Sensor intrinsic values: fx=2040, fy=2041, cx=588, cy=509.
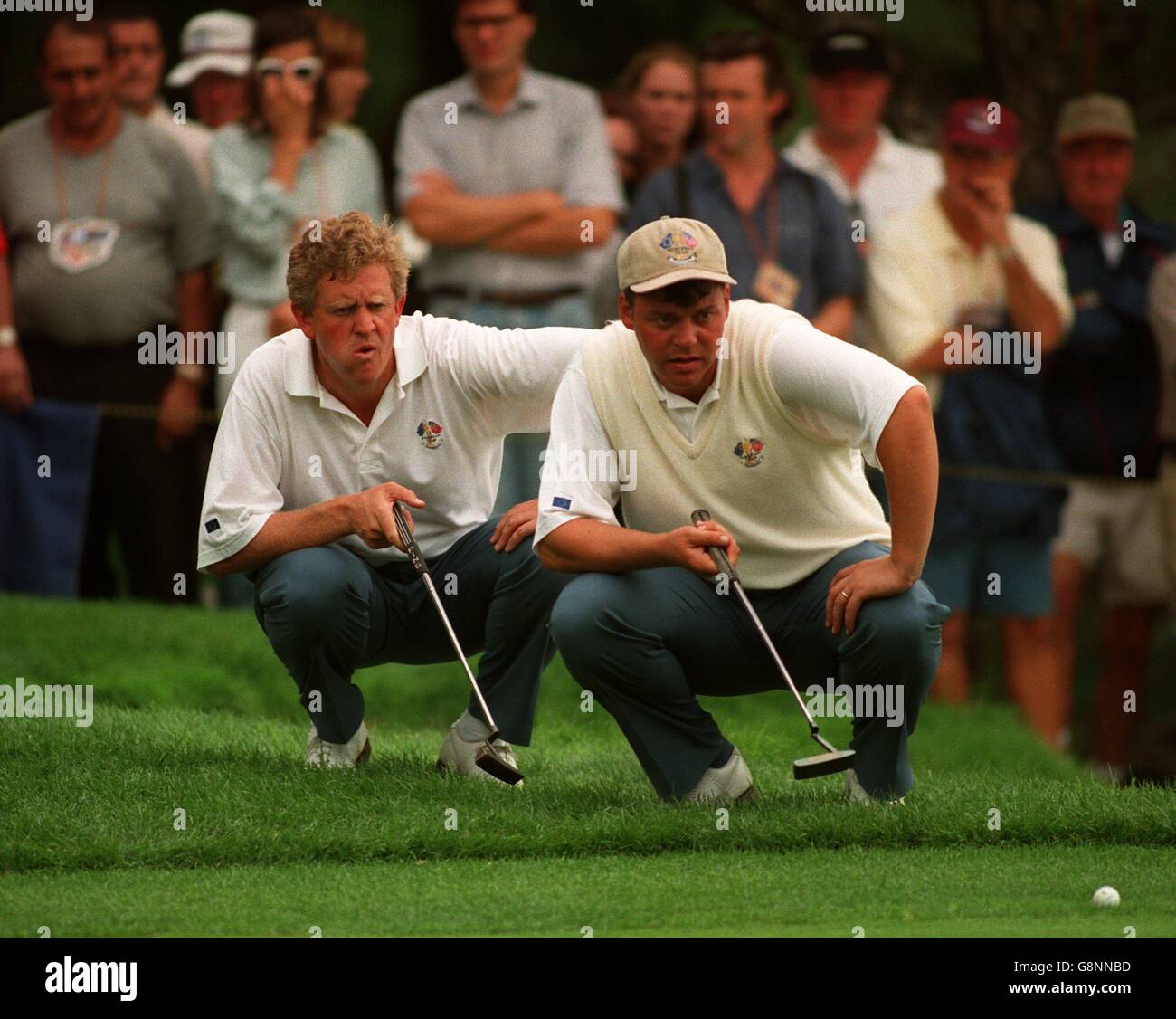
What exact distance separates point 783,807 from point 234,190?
5.06 m

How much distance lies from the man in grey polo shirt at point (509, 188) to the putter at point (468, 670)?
353 cm

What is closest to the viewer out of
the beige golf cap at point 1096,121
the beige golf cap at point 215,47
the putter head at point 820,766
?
the putter head at point 820,766

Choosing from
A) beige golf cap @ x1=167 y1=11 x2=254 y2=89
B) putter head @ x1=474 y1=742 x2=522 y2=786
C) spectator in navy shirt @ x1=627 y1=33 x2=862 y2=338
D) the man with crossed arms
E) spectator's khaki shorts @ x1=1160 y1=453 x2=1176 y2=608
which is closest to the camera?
the man with crossed arms

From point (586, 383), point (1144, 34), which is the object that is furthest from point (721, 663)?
point (1144, 34)

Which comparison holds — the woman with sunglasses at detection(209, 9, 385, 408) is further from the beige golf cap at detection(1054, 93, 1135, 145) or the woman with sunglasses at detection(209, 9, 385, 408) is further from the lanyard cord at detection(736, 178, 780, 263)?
the beige golf cap at detection(1054, 93, 1135, 145)

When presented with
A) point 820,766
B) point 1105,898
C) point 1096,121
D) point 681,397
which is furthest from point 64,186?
point 1105,898

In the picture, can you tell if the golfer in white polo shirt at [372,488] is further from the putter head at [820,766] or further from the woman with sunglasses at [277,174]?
the woman with sunglasses at [277,174]

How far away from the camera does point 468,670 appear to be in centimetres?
564

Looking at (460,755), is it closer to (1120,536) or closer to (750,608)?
(750,608)

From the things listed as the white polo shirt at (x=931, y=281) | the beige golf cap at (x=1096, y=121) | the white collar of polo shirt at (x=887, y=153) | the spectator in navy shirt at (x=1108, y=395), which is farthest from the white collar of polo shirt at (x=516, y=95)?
the beige golf cap at (x=1096, y=121)

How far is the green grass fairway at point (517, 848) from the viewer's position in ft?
15.1

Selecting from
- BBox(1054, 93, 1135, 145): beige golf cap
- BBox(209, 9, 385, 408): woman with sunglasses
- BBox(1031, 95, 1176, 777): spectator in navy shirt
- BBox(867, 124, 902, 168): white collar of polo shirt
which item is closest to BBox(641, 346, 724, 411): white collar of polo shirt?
BBox(209, 9, 385, 408): woman with sunglasses

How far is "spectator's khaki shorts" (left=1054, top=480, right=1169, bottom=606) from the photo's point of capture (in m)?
9.81

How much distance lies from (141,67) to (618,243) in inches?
103
